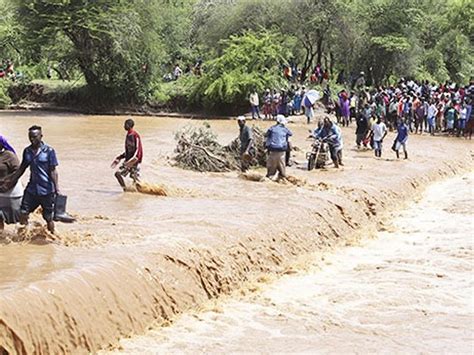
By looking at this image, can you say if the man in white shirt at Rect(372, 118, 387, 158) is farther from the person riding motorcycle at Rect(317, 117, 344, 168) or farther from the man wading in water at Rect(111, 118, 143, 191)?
the man wading in water at Rect(111, 118, 143, 191)

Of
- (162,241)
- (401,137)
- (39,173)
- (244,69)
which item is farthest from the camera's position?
(244,69)

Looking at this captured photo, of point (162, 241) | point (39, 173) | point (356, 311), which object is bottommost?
point (356, 311)

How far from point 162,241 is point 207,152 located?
839cm

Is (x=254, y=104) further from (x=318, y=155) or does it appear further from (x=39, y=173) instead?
(x=39, y=173)

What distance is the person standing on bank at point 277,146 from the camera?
54.5 feet

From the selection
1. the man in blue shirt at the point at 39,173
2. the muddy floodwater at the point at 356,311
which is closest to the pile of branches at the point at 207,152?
the muddy floodwater at the point at 356,311

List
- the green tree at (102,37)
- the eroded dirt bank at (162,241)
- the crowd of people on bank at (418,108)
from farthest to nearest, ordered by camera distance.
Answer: the green tree at (102,37) → the crowd of people on bank at (418,108) → the eroded dirt bank at (162,241)

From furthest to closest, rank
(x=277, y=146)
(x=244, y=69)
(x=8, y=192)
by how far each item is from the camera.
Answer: (x=244, y=69), (x=277, y=146), (x=8, y=192)

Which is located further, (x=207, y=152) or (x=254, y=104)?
(x=254, y=104)

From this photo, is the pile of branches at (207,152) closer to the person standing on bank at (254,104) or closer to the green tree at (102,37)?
the person standing on bank at (254,104)

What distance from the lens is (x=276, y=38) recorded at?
3509cm

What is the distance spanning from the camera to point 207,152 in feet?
62.3

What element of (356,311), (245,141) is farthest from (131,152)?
(356,311)

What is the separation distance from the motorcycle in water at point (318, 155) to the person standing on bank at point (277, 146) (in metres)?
2.78
